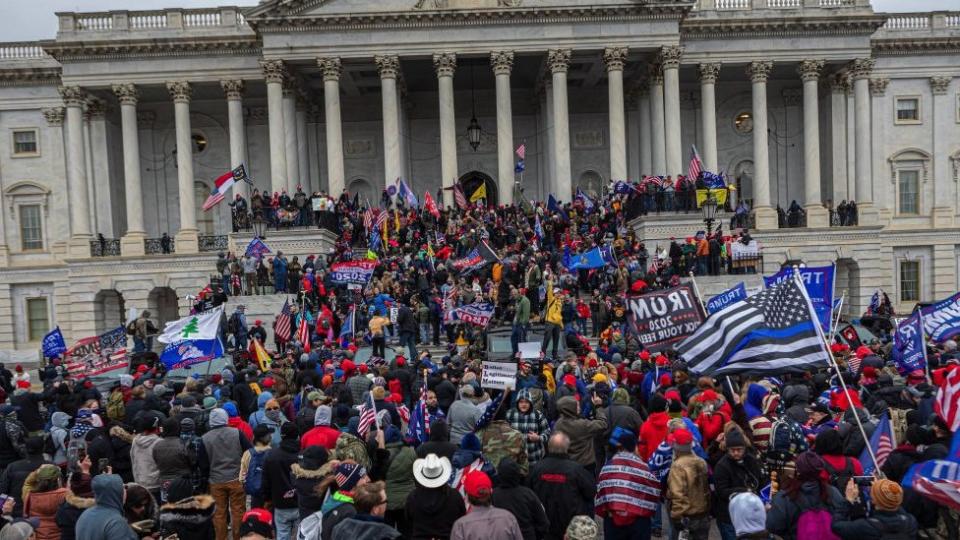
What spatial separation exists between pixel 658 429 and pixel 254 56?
35643mm

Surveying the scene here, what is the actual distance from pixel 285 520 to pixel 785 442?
560cm

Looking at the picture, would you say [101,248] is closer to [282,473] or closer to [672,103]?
[672,103]

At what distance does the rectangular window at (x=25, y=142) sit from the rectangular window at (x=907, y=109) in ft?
154

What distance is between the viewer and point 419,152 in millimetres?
45688

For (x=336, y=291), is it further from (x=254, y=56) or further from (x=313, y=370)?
(x=254, y=56)

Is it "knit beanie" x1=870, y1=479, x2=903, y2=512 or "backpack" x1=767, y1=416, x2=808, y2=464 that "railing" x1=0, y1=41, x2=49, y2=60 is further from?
"knit beanie" x1=870, y1=479, x2=903, y2=512

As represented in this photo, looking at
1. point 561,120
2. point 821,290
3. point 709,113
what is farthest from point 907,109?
point 821,290

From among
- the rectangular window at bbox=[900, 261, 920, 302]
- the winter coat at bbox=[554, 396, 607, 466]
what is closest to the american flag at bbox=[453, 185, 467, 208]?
the winter coat at bbox=[554, 396, 607, 466]

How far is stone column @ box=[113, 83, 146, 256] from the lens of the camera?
1554 inches

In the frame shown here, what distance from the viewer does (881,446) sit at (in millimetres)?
8234

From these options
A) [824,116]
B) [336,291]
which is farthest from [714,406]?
[824,116]

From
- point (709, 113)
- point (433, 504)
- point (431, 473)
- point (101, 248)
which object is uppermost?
point (709, 113)

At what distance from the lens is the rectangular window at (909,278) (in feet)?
147

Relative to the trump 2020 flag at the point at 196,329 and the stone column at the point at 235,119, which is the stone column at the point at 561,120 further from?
the trump 2020 flag at the point at 196,329
